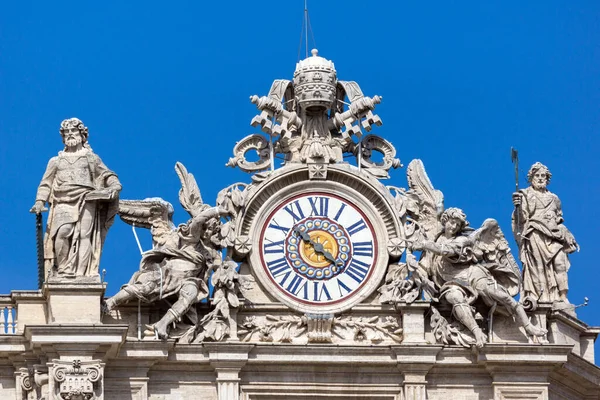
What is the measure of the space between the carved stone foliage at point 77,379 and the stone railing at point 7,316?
100 cm

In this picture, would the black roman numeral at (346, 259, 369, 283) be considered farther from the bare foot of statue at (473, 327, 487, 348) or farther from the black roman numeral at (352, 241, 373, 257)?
the bare foot of statue at (473, 327, 487, 348)

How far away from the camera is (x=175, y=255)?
43406 mm

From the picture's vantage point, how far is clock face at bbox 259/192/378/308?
143 ft

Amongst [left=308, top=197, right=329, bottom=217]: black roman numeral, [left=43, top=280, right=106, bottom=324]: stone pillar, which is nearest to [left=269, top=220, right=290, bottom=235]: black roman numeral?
[left=308, top=197, right=329, bottom=217]: black roman numeral

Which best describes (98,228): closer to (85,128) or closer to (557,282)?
(85,128)

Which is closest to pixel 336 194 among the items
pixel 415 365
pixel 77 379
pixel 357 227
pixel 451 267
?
pixel 357 227

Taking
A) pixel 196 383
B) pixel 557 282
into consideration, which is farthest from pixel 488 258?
pixel 196 383

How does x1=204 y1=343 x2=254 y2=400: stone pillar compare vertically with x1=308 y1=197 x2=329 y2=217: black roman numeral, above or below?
below

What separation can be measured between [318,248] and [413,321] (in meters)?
1.57

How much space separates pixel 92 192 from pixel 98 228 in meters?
0.47

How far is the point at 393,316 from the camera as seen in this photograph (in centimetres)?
4353

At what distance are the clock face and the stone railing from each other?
3229 millimetres

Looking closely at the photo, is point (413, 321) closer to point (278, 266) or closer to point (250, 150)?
point (278, 266)

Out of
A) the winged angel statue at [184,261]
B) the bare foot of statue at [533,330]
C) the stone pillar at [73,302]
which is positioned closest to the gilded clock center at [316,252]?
the winged angel statue at [184,261]
